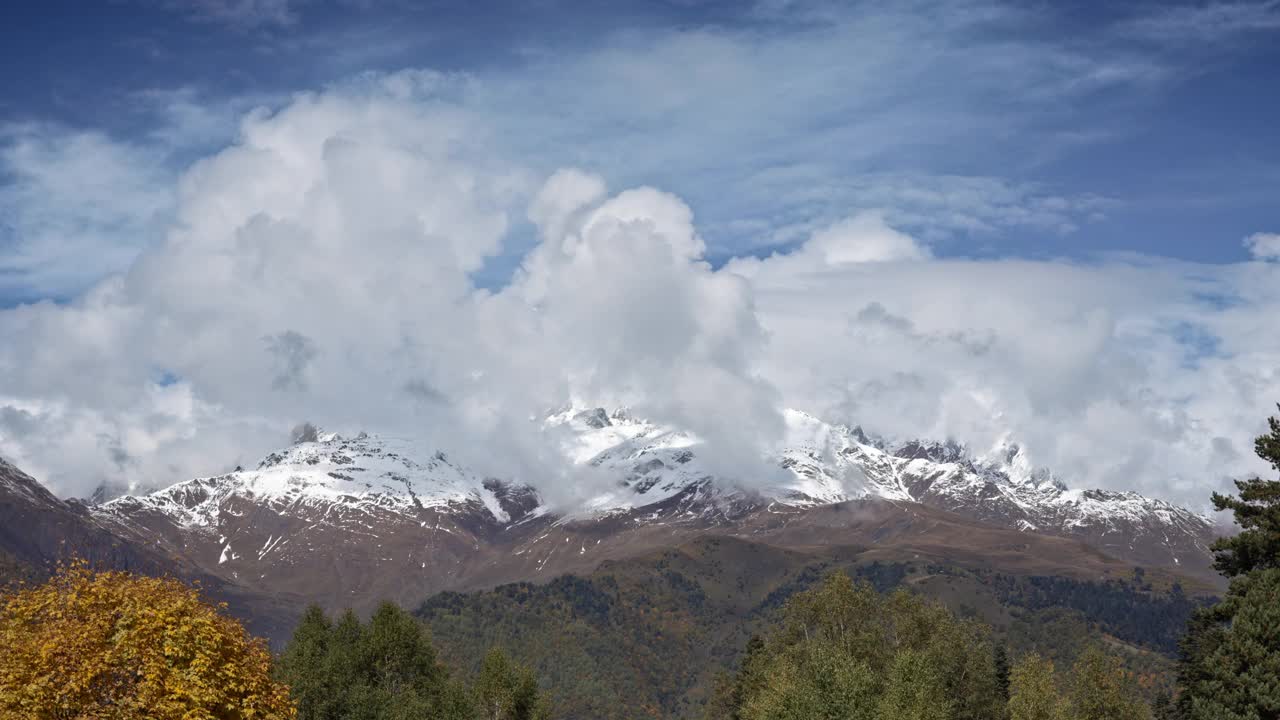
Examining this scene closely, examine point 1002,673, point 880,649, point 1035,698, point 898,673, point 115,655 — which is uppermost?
point 115,655

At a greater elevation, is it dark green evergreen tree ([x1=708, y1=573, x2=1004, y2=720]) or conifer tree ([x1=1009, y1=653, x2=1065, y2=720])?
Answer: conifer tree ([x1=1009, y1=653, x2=1065, y2=720])

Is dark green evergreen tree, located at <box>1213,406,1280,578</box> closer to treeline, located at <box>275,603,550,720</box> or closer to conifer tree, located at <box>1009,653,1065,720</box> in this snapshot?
conifer tree, located at <box>1009,653,1065,720</box>

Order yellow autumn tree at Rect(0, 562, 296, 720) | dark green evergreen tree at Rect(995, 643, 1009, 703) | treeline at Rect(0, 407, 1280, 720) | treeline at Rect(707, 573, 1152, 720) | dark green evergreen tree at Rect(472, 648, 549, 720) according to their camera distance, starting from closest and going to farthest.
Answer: yellow autumn tree at Rect(0, 562, 296, 720)
treeline at Rect(0, 407, 1280, 720)
treeline at Rect(707, 573, 1152, 720)
dark green evergreen tree at Rect(995, 643, 1009, 703)
dark green evergreen tree at Rect(472, 648, 549, 720)

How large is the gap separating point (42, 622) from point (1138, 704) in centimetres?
12256

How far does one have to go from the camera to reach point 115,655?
4412cm

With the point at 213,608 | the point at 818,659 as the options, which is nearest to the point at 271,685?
the point at 213,608

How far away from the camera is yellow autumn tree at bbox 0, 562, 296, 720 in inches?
1690

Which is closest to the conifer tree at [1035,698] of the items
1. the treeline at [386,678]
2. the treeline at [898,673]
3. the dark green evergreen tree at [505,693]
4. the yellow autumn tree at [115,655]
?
the treeline at [898,673]

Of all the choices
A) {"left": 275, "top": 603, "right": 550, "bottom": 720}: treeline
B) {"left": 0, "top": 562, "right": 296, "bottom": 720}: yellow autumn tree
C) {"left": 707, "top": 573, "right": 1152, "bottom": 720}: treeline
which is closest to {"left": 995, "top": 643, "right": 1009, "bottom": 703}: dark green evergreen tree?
{"left": 707, "top": 573, "right": 1152, "bottom": 720}: treeline

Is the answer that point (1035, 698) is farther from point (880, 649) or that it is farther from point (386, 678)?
point (386, 678)

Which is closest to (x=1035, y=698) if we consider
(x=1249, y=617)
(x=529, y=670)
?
(x=1249, y=617)

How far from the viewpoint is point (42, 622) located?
47.2 metres

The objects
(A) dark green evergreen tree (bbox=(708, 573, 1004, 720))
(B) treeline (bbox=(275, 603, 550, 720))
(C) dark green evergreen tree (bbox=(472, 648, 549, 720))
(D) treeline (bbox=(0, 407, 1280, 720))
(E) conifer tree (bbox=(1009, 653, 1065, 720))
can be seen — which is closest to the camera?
(D) treeline (bbox=(0, 407, 1280, 720))

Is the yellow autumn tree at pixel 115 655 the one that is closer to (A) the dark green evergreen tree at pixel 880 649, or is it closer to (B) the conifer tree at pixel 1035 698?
(A) the dark green evergreen tree at pixel 880 649
